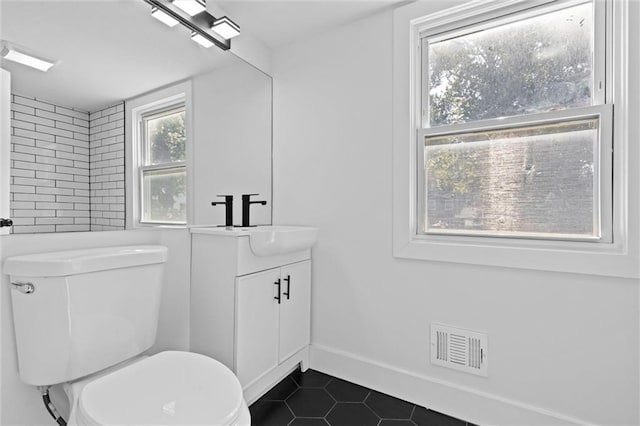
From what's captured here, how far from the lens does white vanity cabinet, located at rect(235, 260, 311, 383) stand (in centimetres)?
157

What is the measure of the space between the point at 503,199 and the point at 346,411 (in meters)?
1.32

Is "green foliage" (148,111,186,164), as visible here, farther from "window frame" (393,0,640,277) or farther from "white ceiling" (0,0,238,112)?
"window frame" (393,0,640,277)

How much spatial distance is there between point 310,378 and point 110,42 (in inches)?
78.7

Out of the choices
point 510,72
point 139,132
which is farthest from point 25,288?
point 510,72

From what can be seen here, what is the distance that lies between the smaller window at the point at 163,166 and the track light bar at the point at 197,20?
15.9 inches

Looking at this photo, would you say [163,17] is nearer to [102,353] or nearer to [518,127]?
[102,353]

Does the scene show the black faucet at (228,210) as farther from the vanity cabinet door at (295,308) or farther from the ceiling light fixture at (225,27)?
the ceiling light fixture at (225,27)

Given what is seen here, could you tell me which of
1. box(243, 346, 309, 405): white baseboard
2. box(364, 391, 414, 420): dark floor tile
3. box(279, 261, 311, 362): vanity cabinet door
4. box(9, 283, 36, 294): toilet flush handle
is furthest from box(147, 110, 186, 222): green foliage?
box(364, 391, 414, 420): dark floor tile

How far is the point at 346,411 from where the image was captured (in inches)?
64.7

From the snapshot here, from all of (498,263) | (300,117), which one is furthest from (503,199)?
(300,117)

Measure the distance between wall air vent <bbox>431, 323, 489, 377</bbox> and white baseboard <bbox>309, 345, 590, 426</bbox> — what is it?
0.34ft

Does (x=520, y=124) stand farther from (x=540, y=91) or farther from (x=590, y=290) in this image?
(x=590, y=290)

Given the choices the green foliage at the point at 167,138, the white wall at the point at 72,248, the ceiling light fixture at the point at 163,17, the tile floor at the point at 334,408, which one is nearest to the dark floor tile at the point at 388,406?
the tile floor at the point at 334,408

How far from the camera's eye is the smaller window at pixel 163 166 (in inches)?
59.5
